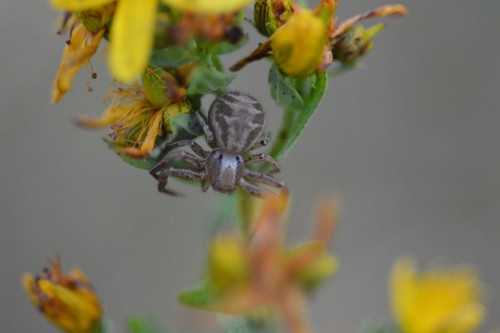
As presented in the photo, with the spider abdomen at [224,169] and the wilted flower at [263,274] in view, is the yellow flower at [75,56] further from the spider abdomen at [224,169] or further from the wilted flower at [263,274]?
the wilted flower at [263,274]

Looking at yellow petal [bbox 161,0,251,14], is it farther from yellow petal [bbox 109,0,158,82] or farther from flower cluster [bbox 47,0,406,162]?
yellow petal [bbox 109,0,158,82]

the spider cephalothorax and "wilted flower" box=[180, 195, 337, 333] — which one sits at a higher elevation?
the spider cephalothorax

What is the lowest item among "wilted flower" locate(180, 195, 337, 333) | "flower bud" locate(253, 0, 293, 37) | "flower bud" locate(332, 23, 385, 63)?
"wilted flower" locate(180, 195, 337, 333)

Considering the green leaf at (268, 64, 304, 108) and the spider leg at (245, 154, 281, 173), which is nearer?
the green leaf at (268, 64, 304, 108)

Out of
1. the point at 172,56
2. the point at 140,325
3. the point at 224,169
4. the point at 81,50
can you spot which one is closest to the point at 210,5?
the point at 172,56

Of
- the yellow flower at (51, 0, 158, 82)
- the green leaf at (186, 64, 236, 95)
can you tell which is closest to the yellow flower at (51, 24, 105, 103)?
the yellow flower at (51, 0, 158, 82)

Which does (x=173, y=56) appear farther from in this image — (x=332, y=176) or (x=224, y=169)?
(x=332, y=176)
